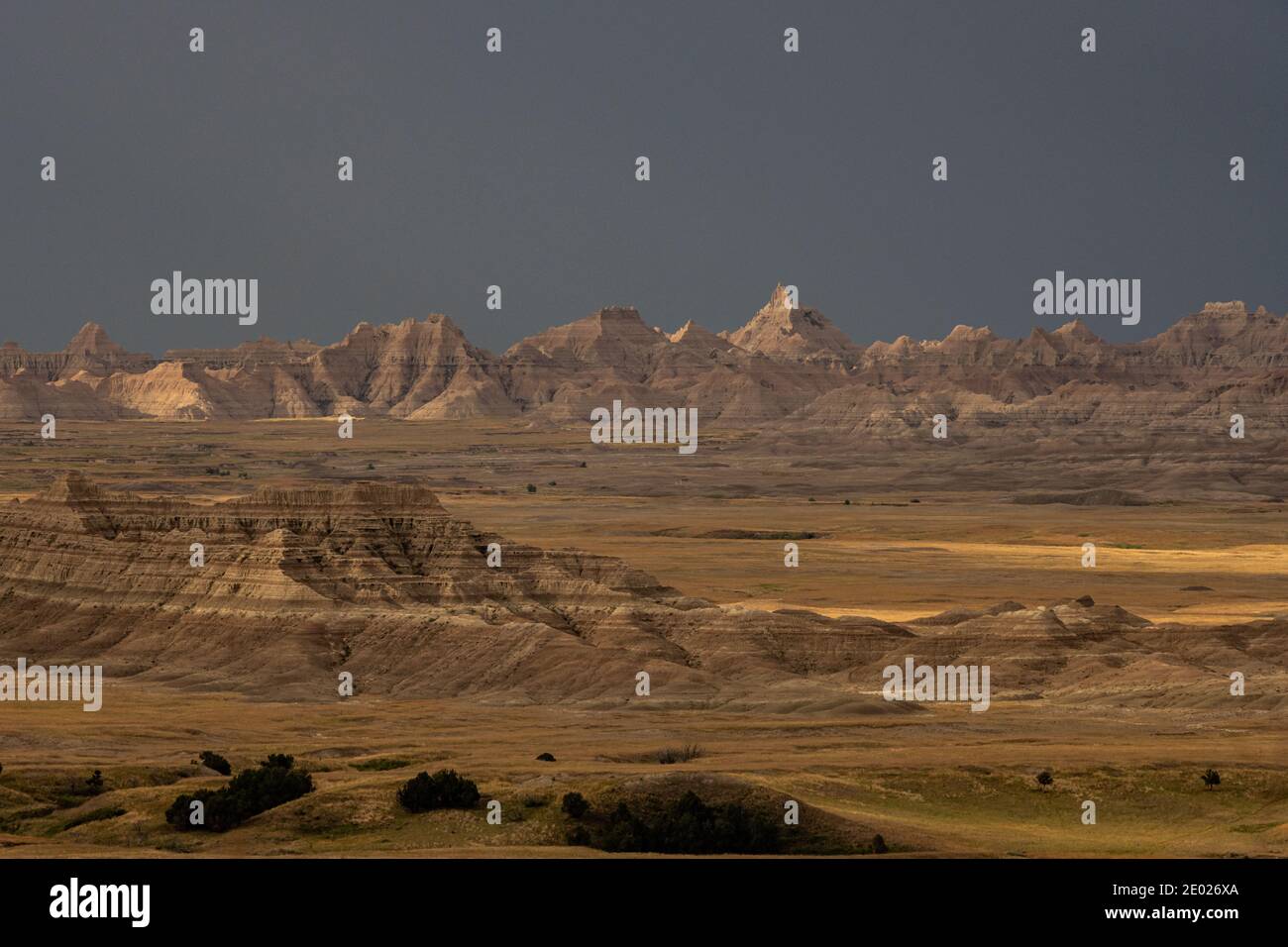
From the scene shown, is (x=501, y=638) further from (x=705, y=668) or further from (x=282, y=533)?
(x=282, y=533)

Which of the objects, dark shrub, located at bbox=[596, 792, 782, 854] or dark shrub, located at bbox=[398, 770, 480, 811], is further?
dark shrub, located at bbox=[398, 770, 480, 811]

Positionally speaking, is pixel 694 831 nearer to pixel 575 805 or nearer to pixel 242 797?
pixel 575 805

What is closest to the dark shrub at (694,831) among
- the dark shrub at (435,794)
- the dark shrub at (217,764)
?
the dark shrub at (435,794)

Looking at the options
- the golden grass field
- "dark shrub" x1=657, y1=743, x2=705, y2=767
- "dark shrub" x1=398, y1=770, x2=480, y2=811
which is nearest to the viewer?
the golden grass field

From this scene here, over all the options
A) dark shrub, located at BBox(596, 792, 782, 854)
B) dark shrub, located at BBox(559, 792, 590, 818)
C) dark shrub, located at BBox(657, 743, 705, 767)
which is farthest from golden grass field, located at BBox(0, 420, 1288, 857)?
dark shrub, located at BBox(596, 792, 782, 854)

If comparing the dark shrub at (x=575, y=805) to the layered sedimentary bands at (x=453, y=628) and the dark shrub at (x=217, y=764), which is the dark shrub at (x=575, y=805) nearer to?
the dark shrub at (x=217, y=764)

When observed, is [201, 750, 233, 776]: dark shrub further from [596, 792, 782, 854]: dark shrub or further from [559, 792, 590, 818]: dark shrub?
[596, 792, 782, 854]: dark shrub
